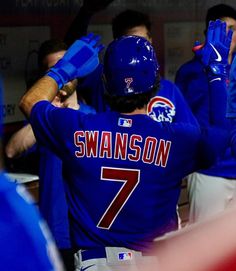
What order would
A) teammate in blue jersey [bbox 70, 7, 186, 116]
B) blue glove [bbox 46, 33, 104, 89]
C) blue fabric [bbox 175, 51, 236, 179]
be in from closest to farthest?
blue glove [bbox 46, 33, 104, 89], teammate in blue jersey [bbox 70, 7, 186, 116], blue fabric [bbox 175, 51, 236, 179]

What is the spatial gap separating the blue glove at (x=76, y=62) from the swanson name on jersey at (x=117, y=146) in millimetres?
329

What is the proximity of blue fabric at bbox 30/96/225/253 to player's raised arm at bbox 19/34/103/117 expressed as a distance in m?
0.07

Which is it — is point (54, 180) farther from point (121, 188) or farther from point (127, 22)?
point (127, 22)

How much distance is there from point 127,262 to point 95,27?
2.39m

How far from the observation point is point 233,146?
9.34 feet

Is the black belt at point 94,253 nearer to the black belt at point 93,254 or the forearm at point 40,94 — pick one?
the black belt at point 93,254

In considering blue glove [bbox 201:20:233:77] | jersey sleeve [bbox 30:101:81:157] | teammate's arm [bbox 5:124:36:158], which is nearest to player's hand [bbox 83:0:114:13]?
teammate's arm [bbox 5:124:36:158]

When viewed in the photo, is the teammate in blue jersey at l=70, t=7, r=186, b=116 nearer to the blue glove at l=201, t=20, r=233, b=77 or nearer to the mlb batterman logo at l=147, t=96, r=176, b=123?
the mlb batterman logo at l=147, t=96, r=176, b=123

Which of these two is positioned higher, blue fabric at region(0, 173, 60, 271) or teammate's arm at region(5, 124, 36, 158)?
blue fabric at region(0, 173, 60, 271)

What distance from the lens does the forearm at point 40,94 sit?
2732mm

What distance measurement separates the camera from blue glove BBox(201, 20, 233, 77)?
290 cm

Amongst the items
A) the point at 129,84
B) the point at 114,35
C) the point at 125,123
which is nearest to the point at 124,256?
the point at 125,123

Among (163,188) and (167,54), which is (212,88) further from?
(167,54)

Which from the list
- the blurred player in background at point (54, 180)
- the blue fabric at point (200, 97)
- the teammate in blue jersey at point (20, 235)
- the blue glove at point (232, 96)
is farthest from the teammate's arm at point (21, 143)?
the teammate in blue jersey at point (20, 235)
